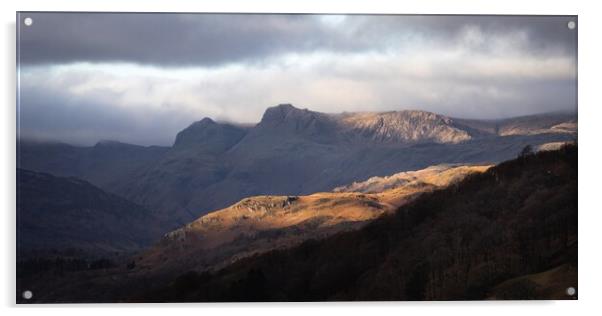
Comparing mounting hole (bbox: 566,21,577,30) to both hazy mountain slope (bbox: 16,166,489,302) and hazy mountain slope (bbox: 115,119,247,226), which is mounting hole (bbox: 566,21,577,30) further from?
hazy mountain slope (bbox: 115,119,247,226)

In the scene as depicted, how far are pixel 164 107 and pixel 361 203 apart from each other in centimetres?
220

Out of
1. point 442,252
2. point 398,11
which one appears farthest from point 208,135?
point 442,252

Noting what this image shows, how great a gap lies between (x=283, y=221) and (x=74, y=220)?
2078mm

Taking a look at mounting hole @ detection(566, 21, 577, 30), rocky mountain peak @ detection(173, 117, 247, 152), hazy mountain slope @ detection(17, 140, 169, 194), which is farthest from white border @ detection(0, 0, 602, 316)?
rocky mountain peak @ detection(173, 117, 247, 152)

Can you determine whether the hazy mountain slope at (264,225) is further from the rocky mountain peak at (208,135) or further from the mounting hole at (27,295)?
the mounting hole at (27,295)

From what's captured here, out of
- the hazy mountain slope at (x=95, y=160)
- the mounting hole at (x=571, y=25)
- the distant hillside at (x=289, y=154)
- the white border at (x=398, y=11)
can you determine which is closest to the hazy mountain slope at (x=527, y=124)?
the distant hillside at (x=289, y=154)

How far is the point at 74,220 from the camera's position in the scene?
10.2 meters

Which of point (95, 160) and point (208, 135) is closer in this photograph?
point (95, 160)

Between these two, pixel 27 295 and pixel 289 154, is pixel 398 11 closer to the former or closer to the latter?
pixel 289 154

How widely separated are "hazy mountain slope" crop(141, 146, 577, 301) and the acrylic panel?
0.8 inches

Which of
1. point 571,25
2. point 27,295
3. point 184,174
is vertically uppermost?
point 571,25

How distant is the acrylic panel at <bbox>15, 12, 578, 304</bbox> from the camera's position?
9961mm

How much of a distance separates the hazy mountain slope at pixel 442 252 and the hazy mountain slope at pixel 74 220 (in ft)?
2.29
